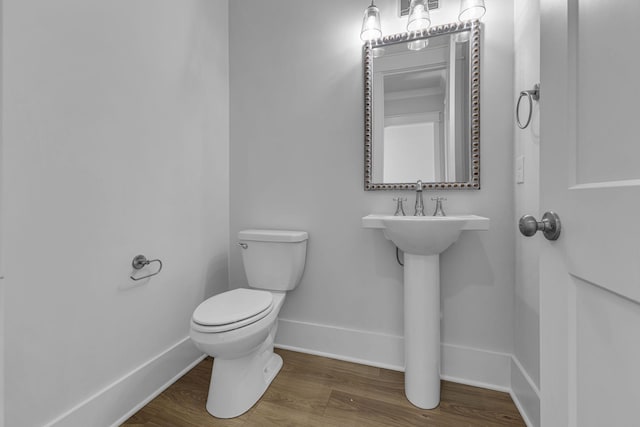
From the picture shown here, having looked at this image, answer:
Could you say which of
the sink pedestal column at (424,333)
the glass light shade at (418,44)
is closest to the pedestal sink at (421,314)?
the sink pedestal column at (424,333)

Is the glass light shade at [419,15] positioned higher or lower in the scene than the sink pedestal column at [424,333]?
higher

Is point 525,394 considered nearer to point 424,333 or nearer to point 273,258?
point 424,333

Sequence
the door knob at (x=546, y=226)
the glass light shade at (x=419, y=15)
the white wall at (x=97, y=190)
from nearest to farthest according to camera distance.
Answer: the door knob at (x=546, y=226)
the white wall at (x=97, y=190)
the glass light shade at (x=419, y=15)

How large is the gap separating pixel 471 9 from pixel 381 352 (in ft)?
6.14

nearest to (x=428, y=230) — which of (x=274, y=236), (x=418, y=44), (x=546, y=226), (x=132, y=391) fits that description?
(x=546, y=226)

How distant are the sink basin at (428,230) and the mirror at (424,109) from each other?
323 mm

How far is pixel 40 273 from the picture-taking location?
0.98 meters

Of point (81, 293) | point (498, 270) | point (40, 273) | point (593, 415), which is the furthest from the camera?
point (498, 270)

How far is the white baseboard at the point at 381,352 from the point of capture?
144 centimetres

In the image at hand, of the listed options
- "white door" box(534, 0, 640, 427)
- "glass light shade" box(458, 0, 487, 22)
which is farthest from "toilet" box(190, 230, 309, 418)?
"glass light shade" box(458, 0, 487, 22)

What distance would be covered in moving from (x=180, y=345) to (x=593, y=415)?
1.70 meters

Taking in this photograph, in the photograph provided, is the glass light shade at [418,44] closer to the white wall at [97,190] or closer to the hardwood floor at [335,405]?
the white wall at [97,190]

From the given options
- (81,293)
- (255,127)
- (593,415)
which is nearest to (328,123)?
(255,127)

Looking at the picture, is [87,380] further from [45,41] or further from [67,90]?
[45,41]
